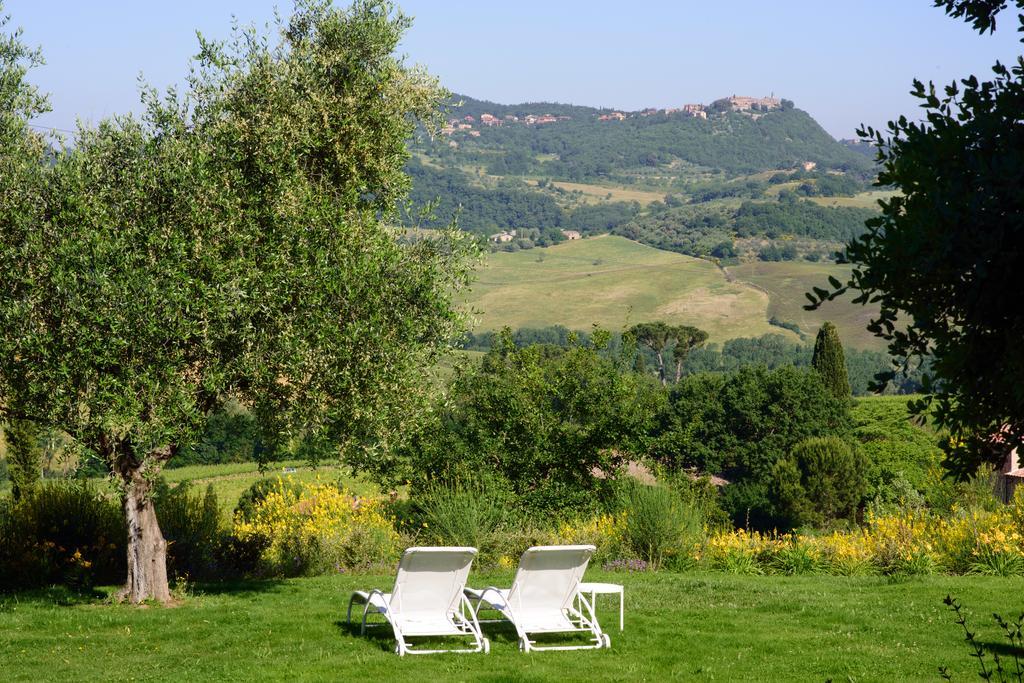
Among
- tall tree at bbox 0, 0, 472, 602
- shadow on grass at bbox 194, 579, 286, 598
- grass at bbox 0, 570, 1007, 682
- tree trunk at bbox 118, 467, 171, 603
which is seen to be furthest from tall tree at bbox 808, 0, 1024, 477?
shadow on grass at bbox 194, 579, 286, 598

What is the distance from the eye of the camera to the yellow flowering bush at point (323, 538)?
58.7 feet

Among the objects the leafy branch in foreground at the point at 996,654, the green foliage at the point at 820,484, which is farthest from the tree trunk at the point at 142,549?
the green foliage at the point at 820,484

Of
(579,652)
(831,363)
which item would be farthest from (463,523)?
(831,363)

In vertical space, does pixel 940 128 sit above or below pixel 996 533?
above

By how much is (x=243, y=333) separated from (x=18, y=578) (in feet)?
20.0

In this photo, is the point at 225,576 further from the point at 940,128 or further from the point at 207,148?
the point at 940,128

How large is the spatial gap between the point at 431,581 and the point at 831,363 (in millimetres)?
70600

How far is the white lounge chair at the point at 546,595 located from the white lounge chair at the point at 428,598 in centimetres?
39

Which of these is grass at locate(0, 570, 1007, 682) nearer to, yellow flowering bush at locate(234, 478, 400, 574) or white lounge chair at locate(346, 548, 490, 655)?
white lounge chair at locate(346, 548, 490, 655)

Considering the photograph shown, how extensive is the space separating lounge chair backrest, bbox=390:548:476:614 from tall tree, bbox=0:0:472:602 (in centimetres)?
332

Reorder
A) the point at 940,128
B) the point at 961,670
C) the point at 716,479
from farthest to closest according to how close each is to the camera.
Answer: the point at 716,479 → the point at 961,670 → the point at 940,128

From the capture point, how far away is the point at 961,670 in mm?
9820

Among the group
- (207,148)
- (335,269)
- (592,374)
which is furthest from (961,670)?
(592,374)

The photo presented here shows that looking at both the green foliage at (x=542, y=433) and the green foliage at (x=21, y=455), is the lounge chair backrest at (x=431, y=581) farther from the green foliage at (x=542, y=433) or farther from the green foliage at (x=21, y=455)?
the green foliage at (x=21, y=455)
